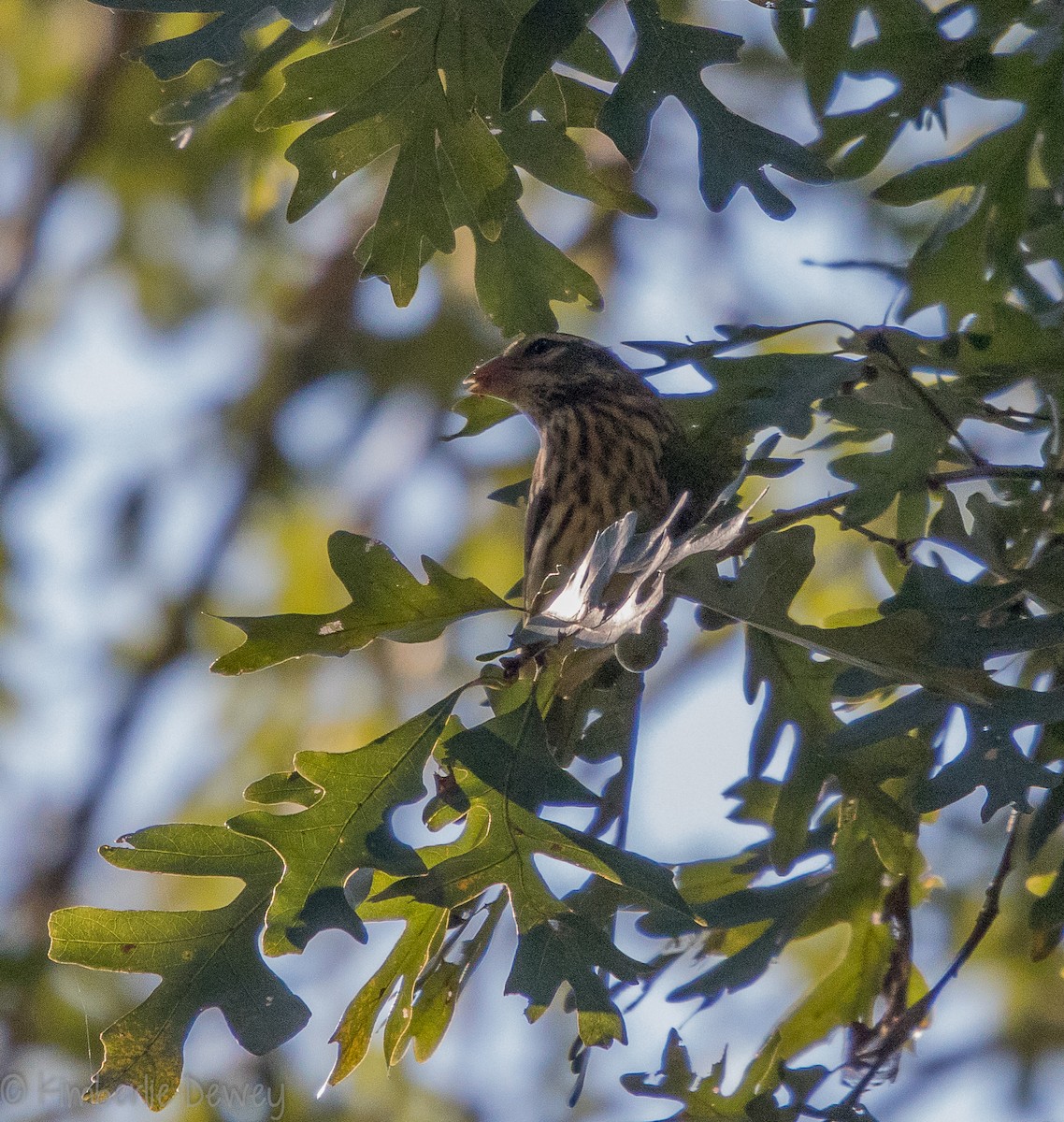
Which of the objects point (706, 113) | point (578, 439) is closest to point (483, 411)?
point (578, 439)

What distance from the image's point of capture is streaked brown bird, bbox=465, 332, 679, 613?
4.75 meters

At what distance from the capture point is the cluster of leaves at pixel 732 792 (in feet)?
9.36

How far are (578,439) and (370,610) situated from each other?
2091 millimetres

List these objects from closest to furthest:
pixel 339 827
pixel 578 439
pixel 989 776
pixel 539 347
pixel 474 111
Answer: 1. pixel 989 776
2. pixel 339 827
3. pixel 474 111
4. pixel 578 439
5. pixel 539 347

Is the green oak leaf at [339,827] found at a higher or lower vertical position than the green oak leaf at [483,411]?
lower

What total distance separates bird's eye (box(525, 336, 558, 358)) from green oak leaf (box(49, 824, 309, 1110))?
8.66 ft

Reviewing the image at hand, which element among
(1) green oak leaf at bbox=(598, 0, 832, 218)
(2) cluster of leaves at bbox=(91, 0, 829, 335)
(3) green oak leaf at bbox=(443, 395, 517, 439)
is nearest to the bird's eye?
(3) green oak leaf at bbox=(443, 395, 517, 439)

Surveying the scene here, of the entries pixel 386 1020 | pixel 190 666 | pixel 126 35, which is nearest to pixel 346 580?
pixel 386 1020

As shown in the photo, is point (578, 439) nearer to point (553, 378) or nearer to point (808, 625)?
point (553, 378)

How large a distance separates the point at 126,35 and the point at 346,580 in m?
6.96

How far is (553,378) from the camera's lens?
5.48 m

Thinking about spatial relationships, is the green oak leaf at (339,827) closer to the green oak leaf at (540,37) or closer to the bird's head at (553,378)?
the green oak leaf at (540,37)

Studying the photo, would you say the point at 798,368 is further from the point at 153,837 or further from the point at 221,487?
the point at 221,487

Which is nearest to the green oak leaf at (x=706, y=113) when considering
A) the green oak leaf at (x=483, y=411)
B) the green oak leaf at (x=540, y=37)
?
the green oak leaf at (x=540, y=37)
